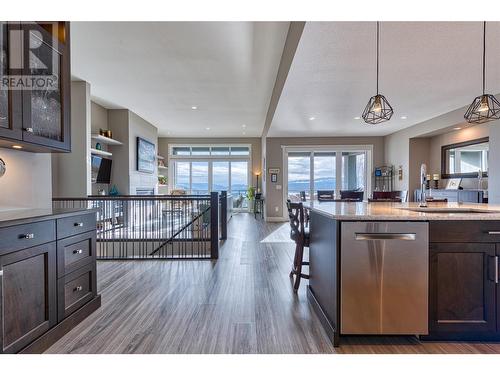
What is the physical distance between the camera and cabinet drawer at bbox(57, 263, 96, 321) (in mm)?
1999

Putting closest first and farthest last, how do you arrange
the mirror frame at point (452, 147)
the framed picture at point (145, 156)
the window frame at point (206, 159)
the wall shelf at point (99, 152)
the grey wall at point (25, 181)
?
the grey wall at point (25, 181), the mirror frame at point (452, 147), the wall shelf at point (99, 152), the framed picture at point (145, 156), the window frame at point (206, 159)

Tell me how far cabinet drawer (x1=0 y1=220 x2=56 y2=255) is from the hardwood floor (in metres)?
0.77

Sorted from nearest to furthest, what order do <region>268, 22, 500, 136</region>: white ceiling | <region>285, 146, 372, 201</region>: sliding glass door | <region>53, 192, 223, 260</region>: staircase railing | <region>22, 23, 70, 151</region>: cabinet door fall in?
<region>22, 23, 70, 151</region>: cabinet door, <region>268, 22, 500, 136</region>: white ceiling, <region>53, 192, 223, 260</region>: staircase railing, <region>285, 146, 372, 201</region>: sliding glass door

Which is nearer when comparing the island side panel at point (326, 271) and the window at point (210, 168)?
the island side panel at point (326, 271)

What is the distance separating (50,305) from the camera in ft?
6.18

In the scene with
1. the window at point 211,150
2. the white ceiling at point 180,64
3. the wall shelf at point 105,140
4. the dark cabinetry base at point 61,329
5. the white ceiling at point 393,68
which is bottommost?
the dark cabinetry base at point 61,329

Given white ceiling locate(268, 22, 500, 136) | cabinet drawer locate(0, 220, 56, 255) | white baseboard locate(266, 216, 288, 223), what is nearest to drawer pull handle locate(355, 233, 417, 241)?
white ceiling locate(268, 22, 500, 136)

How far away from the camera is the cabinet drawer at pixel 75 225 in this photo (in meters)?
2.00

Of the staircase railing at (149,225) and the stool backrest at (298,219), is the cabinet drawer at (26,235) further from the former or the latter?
the staircase railing at (149,225)

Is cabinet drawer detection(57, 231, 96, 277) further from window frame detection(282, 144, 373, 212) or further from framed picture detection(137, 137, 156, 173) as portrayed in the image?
window frame detection(282, 144, 373, 212)

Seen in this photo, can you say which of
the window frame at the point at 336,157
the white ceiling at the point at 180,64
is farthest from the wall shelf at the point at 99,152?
the window frame at the point at 336,157

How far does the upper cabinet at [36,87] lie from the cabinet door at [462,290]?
307cm
